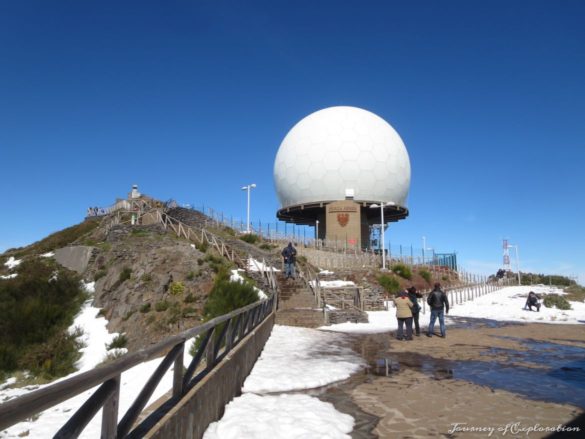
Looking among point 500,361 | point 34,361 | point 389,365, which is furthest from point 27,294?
point 500,361

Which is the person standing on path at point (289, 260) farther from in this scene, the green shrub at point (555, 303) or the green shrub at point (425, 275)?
the green shrub at point (425, 275)

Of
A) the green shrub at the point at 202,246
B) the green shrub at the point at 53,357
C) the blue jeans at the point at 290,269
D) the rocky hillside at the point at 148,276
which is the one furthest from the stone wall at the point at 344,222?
the green shrub at the point at 53,357

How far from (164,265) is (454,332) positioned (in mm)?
14429

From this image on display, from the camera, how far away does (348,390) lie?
6570mm

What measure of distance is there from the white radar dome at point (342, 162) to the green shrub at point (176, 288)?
81.2ft

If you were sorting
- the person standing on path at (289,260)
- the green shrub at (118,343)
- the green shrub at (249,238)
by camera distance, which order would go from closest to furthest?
1. the green shrub at (118,343)
2. the person standing on path at (289,260)
3. the green shrub at (249,238)

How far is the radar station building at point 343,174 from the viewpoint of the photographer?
4112 centimetres

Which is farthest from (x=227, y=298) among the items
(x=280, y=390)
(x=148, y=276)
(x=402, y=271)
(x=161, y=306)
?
(x=402, y=271)

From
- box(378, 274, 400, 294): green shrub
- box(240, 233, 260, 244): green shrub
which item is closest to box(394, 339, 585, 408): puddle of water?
box(378, 274, 400, 294): green shrub

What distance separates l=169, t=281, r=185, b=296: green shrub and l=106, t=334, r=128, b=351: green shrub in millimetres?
2868

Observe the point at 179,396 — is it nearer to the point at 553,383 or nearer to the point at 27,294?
the point at 553,383

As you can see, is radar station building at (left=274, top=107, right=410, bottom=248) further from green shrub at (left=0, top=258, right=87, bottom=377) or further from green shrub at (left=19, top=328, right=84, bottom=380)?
green shrub at (left=19, top=328, right=84, bottom=380)

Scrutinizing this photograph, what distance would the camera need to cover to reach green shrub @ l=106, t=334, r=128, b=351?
54.0 ft

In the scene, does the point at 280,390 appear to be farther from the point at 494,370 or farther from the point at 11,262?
the point at 11,262
